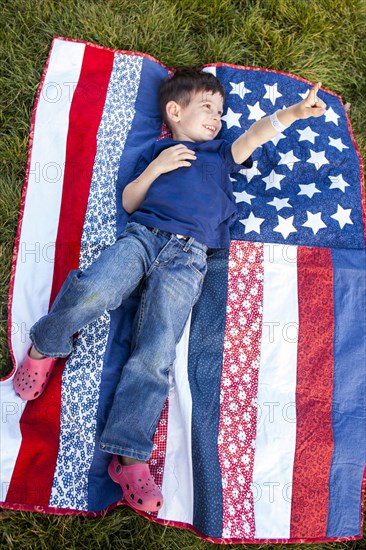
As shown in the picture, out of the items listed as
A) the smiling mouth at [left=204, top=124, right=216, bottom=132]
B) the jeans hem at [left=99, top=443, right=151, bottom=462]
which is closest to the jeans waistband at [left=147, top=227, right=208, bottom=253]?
the smiling mouth at [left=204, top=124, right=216, bottom=132]

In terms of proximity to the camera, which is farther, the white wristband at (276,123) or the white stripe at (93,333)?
the white wristband at (276,123)

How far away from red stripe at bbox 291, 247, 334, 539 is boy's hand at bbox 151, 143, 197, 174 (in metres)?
0.67

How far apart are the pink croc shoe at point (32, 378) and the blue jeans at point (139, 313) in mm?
69

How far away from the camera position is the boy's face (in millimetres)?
2406

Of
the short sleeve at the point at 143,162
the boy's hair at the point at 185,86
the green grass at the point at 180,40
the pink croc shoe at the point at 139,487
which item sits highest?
the green grass at the point at 180,40

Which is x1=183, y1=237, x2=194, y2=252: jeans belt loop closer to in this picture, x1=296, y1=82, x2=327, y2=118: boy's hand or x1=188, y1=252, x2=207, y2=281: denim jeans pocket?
x1=188, y1=252, x2=207, y2=281: denim jeans pocket

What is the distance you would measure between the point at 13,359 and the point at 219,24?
2.00 m

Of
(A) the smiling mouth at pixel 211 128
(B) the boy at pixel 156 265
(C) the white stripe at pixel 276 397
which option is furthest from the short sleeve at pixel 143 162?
(C) the white stripe at pixel 276 397

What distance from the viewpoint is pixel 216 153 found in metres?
2.39

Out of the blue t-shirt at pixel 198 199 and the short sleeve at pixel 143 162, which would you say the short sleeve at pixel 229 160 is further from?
the short sleeve at pixel 143 162

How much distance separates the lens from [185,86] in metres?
2.49

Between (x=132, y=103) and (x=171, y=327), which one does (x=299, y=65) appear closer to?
(x=132, y=103)

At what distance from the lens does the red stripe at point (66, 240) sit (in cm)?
206

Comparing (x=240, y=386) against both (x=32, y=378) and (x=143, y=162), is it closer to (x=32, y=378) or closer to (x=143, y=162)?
(x=32, y=378)
